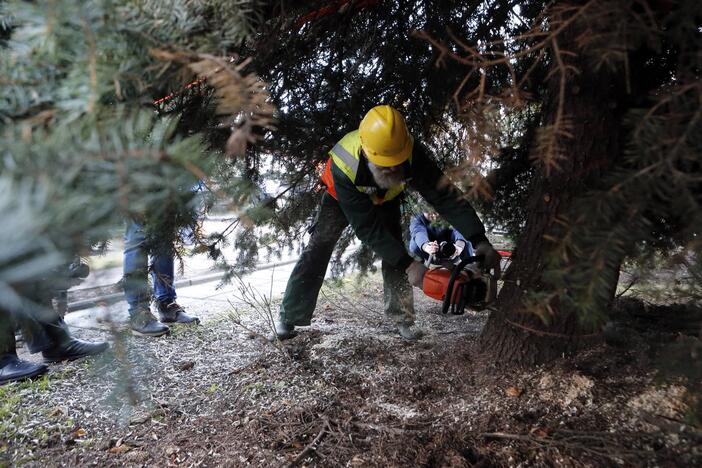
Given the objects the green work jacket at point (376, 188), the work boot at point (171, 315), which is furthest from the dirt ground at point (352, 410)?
the work boot at point (171, 315)

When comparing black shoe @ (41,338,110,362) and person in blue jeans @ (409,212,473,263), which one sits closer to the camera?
black shoe @ (41,338,110,362)

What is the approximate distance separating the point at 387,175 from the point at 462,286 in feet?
2.53

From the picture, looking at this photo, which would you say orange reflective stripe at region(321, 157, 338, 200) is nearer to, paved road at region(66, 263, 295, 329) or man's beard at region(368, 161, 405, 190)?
man's beard at region(368, 161, 405, 190)

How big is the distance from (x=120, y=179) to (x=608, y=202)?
89 centimetres

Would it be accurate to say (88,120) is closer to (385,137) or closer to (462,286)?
(385,137)

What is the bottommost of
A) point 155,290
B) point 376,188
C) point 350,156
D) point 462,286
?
point 155,290

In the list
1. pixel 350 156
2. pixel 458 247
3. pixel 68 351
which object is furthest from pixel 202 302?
pixel 350 156

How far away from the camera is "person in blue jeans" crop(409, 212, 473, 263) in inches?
151

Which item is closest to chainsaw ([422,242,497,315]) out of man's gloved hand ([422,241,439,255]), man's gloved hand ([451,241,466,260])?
man's gloved hand ([422,241,439,255])

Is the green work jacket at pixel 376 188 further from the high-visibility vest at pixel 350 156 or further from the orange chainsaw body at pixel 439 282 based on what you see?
the orange chainsaw body at pixel 439 282

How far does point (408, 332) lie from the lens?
10.4 ft

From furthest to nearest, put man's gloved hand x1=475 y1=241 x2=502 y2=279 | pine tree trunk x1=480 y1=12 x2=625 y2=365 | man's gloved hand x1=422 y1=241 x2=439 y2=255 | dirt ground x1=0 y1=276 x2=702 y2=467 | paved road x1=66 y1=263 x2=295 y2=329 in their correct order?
1. man's gloved hand x1=422 y1=241 x2=439 y2=255
2. man's gloved hand x1=475 y1=241 x2=502 y2=279
3. pine tree trunk x1=480 y1=12 x2=625 y2=365
4. dirt ground x1=0 y1=276 x2=702 y2=467
5. paved road x1=66 y1=263 x2=295 y2=329

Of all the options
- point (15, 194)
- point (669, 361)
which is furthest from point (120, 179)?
point (669, 361)

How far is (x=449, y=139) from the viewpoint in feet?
10.1
